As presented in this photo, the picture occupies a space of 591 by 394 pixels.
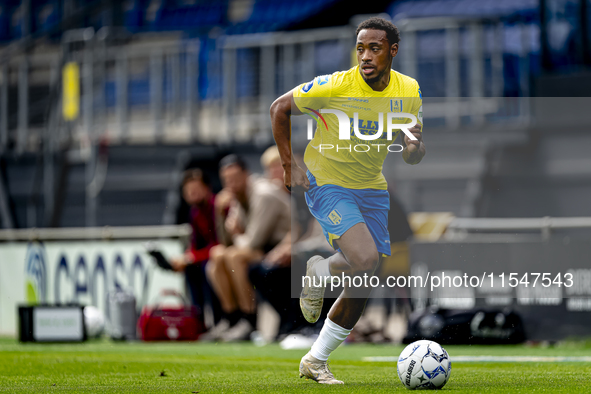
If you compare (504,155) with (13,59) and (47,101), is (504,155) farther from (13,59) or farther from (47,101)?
(13,59)

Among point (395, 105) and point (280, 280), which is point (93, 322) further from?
point (395, 105)

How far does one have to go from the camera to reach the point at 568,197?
37.6 feet

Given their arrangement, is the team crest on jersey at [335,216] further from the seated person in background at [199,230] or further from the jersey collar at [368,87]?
the seated person in background at [199,230]

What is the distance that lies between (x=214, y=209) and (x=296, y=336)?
211 cm

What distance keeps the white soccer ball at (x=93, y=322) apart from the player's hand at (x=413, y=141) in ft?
18.5

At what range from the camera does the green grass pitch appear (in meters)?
5.86

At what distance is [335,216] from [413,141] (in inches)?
29.1

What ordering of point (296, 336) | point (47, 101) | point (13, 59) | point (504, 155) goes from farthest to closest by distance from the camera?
point (13, 59) < point (47, 101) < point (504, 155) < point (296, 336)

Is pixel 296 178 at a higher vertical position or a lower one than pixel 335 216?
higher

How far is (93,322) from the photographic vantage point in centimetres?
1097

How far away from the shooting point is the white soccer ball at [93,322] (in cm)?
1093

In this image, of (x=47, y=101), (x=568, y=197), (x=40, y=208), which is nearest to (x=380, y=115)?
(x=568, y=197)

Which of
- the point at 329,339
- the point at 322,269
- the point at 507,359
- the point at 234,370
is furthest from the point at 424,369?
the point at 507,359

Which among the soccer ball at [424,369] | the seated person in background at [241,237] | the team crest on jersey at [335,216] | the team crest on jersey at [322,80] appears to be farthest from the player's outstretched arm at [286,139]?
the seated person in background at [241,237]
